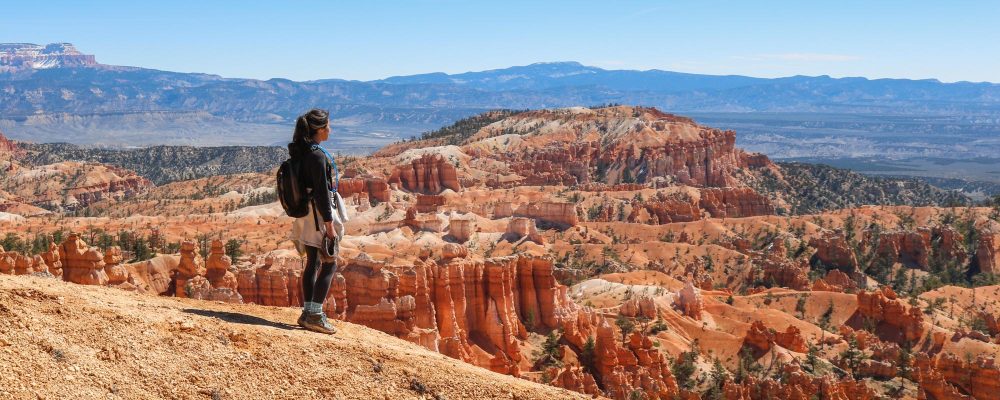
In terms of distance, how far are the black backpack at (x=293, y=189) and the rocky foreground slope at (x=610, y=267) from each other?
1680cm

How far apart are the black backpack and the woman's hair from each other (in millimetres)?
301

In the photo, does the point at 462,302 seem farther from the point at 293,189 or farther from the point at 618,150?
the point at 618,150

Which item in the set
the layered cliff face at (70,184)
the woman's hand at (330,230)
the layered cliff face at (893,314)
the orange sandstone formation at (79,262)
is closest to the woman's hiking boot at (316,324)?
the woman's hand at (330,230)

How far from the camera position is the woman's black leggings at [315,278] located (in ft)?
44.8

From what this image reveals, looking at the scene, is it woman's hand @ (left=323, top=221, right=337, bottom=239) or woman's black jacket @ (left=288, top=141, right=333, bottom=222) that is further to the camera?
woman's hand @ (left=323, top=221, right=337, bottom=239)

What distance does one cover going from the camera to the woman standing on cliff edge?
42.7 ft

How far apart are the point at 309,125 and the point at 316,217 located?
114cm

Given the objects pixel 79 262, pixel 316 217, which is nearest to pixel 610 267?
pixel 79 262

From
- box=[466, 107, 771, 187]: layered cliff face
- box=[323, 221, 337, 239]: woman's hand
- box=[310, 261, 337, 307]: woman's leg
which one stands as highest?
box=[323, 221, 337, 239]: woman's hand

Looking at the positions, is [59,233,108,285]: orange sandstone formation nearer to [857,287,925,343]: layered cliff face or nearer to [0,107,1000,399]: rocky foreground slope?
[0,107,1000,399]: rocky foreground slope

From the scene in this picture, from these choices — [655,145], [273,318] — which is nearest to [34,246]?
[273,318]

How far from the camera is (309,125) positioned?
43.4 feet

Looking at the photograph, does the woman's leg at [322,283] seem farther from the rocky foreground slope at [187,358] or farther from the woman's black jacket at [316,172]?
the woman's black jacket at [316,172]

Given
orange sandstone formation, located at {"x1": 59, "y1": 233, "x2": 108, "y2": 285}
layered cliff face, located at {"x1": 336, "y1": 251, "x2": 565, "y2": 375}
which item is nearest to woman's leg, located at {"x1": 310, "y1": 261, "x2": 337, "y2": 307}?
layered cliff face, located at {"x1": 336, "y1": 251, "x2": 565, "y2": 375}
